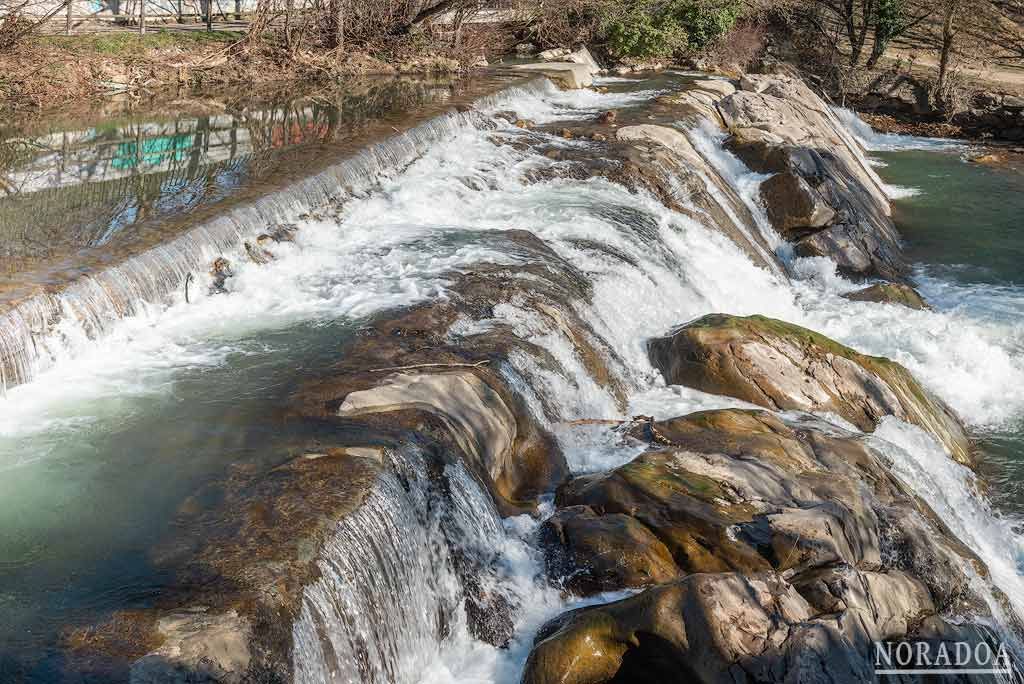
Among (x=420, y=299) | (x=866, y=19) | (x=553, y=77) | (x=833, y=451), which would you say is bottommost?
(x=833, y=451)

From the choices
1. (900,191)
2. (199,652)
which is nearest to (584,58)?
(900,191)

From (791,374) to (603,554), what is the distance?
11.4 feet

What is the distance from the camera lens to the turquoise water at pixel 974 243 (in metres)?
8.66

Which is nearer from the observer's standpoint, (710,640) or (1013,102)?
(710,640)

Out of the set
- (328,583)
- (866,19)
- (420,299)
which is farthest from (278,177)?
(866,19)

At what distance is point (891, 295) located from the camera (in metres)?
11.5

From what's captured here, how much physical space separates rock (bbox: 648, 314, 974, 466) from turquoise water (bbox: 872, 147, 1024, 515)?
492 millimetres

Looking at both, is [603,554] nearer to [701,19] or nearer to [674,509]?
[674,509]

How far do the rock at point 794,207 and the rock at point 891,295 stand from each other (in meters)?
1.89

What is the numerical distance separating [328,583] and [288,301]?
162 inches

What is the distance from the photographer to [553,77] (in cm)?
1938

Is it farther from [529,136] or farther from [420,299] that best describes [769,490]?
[529,136]

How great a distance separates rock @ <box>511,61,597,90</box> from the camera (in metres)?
19.4

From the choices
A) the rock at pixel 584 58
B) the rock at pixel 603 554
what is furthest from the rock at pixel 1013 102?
the rock at pixel 603 554
